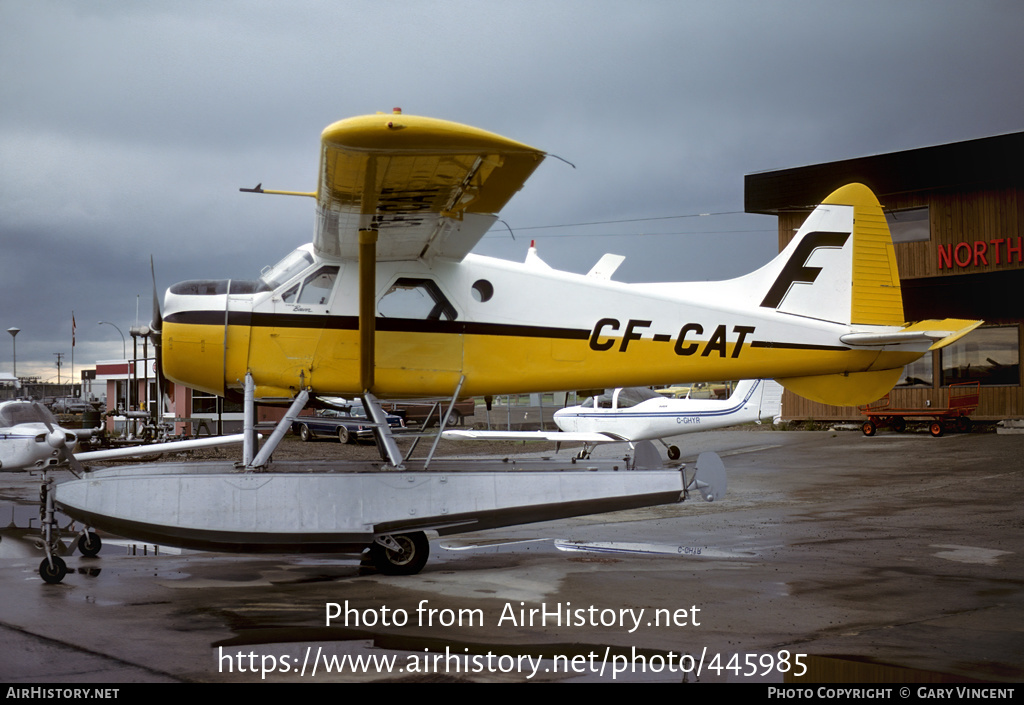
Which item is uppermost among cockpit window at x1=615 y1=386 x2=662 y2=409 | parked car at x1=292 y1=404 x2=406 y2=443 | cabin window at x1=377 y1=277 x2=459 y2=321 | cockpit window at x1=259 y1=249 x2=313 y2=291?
cockpit window at x1=259 y1=249 x2=313 y2=291

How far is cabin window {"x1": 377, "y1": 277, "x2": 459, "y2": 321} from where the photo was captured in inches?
319

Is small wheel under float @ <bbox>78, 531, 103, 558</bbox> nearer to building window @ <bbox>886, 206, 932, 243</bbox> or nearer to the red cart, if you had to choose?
the red cart

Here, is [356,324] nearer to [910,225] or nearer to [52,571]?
[52,571]

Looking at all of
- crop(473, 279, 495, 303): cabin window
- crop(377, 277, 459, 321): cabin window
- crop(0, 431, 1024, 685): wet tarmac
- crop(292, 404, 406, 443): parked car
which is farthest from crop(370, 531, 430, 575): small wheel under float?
crop(292, 404, 406, 443): parked car

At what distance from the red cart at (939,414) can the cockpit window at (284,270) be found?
20.2 metres

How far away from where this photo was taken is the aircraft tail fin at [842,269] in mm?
8945

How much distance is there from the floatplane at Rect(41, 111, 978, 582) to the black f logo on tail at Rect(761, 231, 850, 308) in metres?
0.02

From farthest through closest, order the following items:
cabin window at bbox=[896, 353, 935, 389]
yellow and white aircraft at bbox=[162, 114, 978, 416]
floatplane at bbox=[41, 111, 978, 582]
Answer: cabin window at bbox=[896, 353, 935, 389], yellow and white aircraft at bbox=[162, 114, 978, 416], floatplane at bbox=[41, 111, 978, 582]

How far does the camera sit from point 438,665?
470cm

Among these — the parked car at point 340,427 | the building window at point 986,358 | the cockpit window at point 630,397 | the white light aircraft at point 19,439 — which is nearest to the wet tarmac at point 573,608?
the white light aircraft at point 19,439

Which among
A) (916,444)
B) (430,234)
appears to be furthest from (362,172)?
(916,444)

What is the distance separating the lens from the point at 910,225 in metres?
25.6

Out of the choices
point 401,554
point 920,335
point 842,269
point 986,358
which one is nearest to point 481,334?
point 401,554

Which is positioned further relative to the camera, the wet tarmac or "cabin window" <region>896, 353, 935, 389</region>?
"cabin window" <region>896, 353, 935, 389</region>
